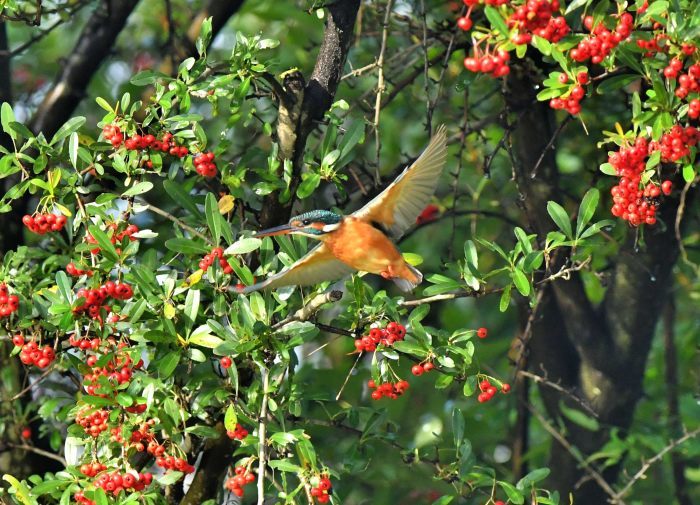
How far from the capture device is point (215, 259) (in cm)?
279

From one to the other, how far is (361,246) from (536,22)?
2.40 feet

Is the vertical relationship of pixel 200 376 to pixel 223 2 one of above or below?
below

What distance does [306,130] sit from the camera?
299 centimetres

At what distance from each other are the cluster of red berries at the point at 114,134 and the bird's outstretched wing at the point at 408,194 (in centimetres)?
65

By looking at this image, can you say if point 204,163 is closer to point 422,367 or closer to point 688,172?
point 422,367

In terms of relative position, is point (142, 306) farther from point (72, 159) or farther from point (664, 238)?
point (664, 238)

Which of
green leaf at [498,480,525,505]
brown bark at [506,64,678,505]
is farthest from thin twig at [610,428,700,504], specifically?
green leaf at [498,480,525,505]

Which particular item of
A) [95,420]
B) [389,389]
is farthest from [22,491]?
[389,389]

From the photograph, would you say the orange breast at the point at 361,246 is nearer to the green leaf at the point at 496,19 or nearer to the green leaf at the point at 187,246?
the green leaf at the point at 187,246

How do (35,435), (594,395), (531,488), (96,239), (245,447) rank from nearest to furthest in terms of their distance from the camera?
(96,239), (245,447), (531,488), (35,435), (594,395)

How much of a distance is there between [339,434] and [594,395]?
1.02 meters

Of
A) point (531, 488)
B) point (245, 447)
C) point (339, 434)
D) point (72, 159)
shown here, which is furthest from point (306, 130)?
point (339, 434)

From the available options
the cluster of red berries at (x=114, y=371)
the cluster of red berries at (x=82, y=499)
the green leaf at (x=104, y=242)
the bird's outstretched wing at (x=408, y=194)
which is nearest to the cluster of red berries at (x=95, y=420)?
the cluster of red berries at (x=114, y=371)

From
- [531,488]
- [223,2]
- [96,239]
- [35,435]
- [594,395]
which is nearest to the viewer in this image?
[96,239]
